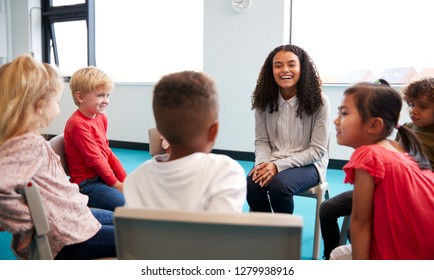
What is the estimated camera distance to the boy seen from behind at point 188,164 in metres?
0.88

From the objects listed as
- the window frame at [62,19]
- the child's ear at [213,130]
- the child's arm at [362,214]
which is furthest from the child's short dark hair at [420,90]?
the window frame at [62,19]

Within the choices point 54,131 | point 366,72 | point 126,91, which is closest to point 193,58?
point 126,91

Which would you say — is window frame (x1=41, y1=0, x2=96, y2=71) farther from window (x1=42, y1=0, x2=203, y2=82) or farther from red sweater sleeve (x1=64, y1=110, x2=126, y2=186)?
red sweater sleeve (x1=64, y1=110, x2=126, y2=186)

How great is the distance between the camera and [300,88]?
2.02 m

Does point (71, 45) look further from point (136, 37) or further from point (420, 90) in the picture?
point (420, 90)

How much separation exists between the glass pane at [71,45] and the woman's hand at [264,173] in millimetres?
4783

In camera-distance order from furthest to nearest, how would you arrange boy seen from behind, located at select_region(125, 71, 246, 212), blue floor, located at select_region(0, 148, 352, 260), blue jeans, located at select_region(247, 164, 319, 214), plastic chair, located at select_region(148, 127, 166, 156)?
blue floor, located at select_region(0, 148, 352, 260) < plastic chair, located at select_region(148, 127, 166, 156) < blue jeans, located at select_region(247, 164, 319, 214) < boy seen from behind, located at select_region(125, 71, 246, 212)

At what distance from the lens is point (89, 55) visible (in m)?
5.65

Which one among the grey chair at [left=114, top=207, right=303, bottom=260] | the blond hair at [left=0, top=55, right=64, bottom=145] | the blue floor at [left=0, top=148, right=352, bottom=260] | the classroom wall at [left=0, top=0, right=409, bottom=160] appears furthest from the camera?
the classroom wall at [left=0, top=0, right=409, bottom=160]

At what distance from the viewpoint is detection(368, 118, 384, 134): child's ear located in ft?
3.90

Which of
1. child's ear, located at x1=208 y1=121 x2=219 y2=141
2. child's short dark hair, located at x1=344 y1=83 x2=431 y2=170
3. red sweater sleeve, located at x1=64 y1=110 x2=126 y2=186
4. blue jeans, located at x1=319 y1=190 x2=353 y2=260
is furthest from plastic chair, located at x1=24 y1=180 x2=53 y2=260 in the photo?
blue jeans, located at x1=319 y1=190 x2=353 y2=260

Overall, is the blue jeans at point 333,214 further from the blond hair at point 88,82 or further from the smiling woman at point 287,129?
the blond hair at point 88,82
